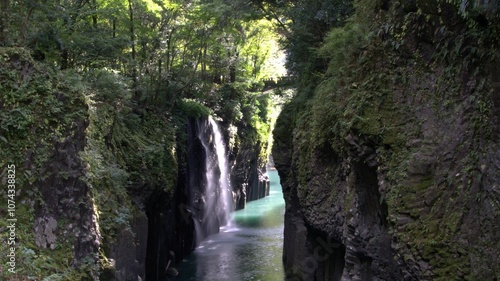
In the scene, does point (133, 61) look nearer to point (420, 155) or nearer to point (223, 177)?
point (420, 155)

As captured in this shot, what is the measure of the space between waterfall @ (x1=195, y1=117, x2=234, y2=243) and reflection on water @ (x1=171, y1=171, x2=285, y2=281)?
0.72 metres

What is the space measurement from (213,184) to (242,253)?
6383 millimetres

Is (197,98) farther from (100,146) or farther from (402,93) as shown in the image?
(402,93)

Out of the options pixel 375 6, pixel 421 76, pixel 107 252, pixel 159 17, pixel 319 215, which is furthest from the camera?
pixel 159 17

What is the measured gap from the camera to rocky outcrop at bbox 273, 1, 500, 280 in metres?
6.50

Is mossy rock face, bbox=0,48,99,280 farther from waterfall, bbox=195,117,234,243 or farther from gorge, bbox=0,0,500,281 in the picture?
waterfall, bbox=195,117,234,243

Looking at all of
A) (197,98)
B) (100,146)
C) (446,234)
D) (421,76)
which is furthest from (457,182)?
(197,98)

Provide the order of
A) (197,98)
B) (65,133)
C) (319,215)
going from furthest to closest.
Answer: (197,98), (319,215), (65,133)

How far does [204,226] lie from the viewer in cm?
2609

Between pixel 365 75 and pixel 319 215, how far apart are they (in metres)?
5.36

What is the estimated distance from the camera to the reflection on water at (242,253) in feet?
61.6

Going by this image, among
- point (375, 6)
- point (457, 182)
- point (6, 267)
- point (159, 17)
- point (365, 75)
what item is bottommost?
point (6, 267)

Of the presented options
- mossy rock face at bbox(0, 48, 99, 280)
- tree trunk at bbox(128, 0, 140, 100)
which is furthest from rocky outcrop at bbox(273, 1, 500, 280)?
tree trunk at bbox(128, 0, 140, 100)

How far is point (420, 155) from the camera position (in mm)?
7688
